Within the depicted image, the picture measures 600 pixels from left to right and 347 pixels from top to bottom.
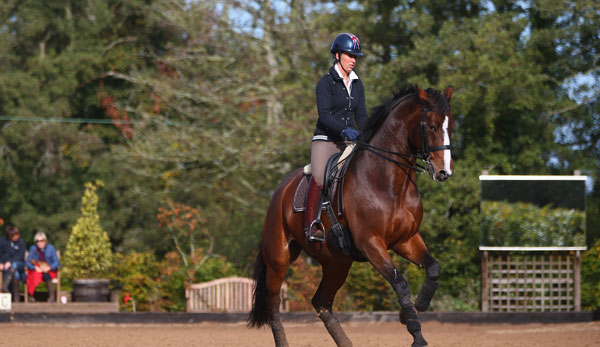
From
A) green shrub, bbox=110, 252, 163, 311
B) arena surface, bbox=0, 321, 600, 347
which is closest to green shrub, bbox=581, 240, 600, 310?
arena surface, bbox=0, 321, 600, 347

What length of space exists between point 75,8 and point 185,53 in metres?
6.61

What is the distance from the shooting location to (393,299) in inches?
619

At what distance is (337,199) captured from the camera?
7.48m

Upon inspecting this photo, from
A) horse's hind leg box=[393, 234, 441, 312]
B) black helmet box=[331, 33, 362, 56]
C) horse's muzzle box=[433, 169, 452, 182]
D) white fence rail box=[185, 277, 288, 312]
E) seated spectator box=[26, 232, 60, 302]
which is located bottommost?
white fence rail box=[185, 277, 288, 312]

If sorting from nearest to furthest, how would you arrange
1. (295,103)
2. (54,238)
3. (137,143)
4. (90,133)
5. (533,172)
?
(533,172), (295,103), (137,143), (54,238), (90,133)

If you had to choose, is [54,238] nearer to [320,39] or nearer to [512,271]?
[320,39]

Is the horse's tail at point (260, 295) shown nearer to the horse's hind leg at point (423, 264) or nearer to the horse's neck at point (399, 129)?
the horse's hind leg at point (423, 264)

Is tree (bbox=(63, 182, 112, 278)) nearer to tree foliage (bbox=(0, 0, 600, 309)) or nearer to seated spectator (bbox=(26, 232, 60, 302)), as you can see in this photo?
seated spectator (bbox=(26, 232, 60, 302))

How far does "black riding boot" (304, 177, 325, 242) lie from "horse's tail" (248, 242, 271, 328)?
1.26 m

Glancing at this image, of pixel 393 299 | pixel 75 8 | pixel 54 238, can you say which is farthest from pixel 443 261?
pixel 75 8

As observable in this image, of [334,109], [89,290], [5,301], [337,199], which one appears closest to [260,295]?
[337,199]

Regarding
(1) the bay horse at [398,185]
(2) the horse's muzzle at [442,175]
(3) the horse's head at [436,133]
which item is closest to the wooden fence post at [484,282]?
(1) the bay horse at [398,185]

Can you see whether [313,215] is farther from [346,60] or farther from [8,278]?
[8,278]

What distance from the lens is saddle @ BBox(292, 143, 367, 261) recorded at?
7.41 m
